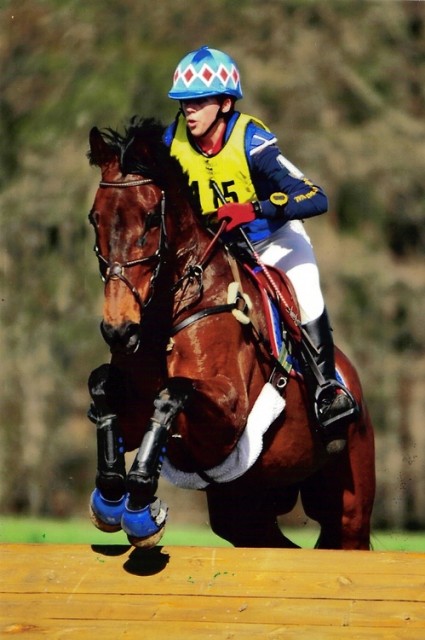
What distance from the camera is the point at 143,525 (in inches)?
165

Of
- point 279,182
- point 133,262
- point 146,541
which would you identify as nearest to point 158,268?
point 133,262

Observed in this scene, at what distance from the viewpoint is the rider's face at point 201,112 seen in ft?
15.7

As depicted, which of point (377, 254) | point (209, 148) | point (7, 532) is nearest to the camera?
point (209, 148)

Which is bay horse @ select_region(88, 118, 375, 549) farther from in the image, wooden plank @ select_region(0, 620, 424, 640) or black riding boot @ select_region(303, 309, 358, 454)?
wooden plank @ select_region(0, 620, 424, 640)

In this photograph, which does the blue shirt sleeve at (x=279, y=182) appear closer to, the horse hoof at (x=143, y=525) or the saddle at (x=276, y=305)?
the saddle at (x=276, y=305)

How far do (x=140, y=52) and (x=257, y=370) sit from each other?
467 inches

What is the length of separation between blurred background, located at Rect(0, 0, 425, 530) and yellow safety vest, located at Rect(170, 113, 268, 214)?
9313mm

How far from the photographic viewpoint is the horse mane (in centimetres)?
436

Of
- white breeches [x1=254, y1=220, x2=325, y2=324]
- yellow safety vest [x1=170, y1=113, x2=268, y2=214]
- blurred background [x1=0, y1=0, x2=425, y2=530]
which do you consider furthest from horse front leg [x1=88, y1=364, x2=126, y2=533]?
blurred background [x1=0, y1=0, x2=425, y2=530]

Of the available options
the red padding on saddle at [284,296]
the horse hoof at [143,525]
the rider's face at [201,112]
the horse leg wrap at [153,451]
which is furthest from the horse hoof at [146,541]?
the rider's face at [201,112]

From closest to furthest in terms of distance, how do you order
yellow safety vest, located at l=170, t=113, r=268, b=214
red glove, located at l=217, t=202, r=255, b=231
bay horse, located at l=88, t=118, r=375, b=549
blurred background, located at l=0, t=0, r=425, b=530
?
bay horse, located at l=88, t=118, r=375, b=549, red glove, located at l=217, t=202, r=255, b=231, yellow safety vest, located at l=170, t=113, r=268, b=214, blurred background, located at l=0, t=0, r=425, b=530

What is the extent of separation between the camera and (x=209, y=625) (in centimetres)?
398

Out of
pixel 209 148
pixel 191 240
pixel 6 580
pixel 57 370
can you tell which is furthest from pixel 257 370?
pixel 57 370

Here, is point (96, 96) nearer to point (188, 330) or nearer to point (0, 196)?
point (0, 196)
